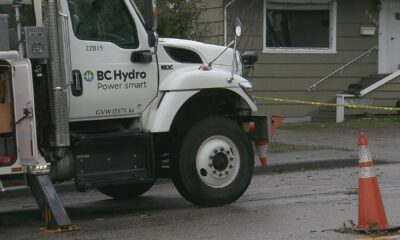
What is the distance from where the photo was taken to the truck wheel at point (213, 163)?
787cm

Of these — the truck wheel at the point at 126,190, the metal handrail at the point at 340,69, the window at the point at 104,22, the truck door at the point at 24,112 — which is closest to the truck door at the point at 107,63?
the window at the point at 104,22

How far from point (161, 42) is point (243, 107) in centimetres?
135

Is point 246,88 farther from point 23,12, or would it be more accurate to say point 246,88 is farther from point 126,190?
point 23,12

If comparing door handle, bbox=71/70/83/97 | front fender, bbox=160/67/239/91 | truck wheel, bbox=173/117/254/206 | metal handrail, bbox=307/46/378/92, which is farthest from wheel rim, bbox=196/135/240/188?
metal handrail, bbox=307/46/378/92

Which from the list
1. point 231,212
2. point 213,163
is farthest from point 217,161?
point 231,212

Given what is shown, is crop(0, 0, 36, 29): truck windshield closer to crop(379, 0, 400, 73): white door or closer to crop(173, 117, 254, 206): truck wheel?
crop(173, 117, 254, 206): truck wheel

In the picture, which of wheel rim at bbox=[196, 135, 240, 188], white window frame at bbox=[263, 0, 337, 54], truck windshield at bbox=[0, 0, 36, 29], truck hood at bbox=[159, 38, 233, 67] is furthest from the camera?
white window frame at bbox=[263, 0, 337, 54]

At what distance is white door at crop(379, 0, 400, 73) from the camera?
19031mm

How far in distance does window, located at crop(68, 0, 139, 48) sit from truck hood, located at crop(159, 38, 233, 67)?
49 centimetres

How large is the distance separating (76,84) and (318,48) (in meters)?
12.4

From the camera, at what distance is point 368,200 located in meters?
6.39

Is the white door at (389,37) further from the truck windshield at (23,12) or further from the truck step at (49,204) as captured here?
the truck step at (49,204)

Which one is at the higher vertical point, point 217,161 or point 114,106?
point 114,106

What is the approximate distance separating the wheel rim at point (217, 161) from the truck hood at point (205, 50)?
0.99m
